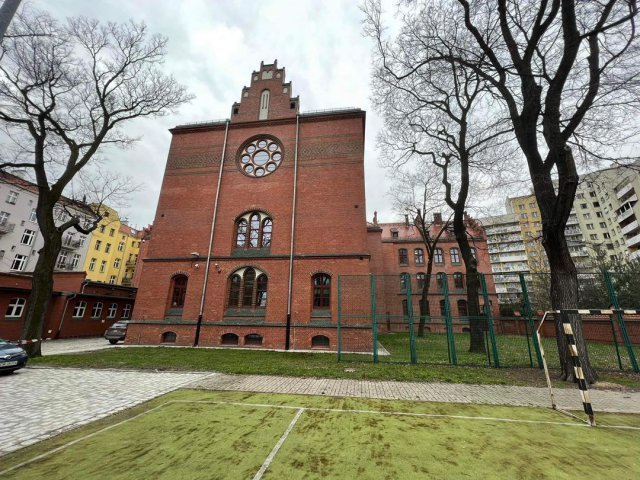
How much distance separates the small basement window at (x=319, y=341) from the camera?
13.8 m

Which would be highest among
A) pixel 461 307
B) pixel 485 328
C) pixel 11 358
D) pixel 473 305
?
pixel 461 307

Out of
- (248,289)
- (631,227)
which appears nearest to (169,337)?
(248,289)

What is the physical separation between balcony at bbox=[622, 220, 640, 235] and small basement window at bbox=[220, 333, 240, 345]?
5299 cm

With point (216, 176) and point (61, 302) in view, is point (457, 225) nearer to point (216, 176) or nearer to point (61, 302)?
point (216, 176)

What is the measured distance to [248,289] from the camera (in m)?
15.5

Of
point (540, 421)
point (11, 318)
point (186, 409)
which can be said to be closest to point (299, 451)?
point (186, 409)

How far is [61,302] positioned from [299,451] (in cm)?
2554

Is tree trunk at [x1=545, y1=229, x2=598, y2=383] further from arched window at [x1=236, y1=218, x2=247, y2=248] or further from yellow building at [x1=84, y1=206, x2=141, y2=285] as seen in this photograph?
yellow building at [x1=84, y1=206, x2=141, y2=285]

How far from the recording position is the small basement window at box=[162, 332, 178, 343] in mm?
15030

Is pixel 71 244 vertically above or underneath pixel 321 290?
above

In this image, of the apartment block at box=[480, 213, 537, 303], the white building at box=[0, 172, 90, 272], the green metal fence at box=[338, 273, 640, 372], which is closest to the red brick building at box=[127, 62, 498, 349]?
the green metal fence at box=[338, 273, 640, 372]

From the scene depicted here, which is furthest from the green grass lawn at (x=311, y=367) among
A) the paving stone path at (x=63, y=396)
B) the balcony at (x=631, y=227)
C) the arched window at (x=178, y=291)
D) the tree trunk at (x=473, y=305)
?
the balcony at (x=631, y=227)

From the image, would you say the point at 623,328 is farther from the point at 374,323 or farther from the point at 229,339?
the point at 229,339

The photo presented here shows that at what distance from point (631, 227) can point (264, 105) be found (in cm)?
5269
